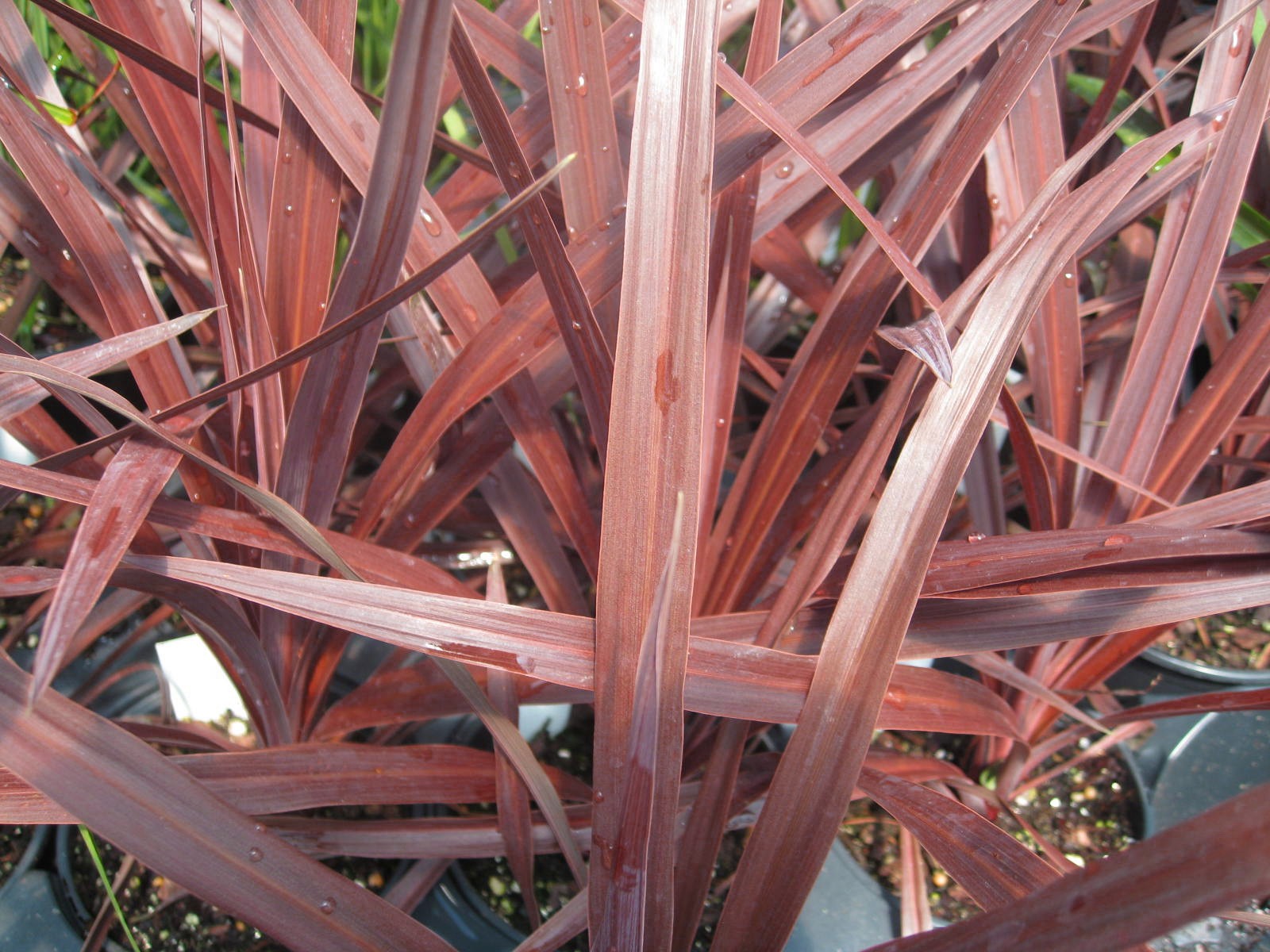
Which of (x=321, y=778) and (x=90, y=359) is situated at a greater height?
(x=90, y=359)

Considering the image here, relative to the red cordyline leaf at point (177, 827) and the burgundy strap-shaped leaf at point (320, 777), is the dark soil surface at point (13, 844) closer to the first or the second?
the burgundy strap-shaped leaf at point (320, 777)

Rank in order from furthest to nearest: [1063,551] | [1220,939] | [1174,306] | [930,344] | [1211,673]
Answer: [1211,673] → [1220,939] → [1174,306] → [1063,551] → [930,344]

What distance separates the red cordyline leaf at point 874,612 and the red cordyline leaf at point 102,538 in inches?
13.6

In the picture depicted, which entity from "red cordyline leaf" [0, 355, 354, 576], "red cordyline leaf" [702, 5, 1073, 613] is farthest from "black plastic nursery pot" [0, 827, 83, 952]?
"red cordyline leaf" [702, 5, 1073, 613]

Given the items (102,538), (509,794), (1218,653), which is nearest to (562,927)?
(509,794)

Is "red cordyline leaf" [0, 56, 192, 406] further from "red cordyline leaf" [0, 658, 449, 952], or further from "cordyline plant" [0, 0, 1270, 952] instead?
"red cordyline leaf" [0, 658, 449, 952]

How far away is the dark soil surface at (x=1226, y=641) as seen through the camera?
0.95 m

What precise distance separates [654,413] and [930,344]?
0.14 metres

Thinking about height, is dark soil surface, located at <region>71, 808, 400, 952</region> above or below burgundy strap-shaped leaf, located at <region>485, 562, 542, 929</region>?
below

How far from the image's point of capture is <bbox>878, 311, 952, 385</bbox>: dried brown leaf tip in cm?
39

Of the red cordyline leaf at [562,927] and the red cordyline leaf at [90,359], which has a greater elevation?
the red cordyline leaf at [90,359]

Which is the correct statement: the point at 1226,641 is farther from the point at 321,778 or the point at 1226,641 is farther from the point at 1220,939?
the point at 321,778

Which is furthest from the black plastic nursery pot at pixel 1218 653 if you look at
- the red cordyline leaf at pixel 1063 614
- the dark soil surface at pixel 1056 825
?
the red cordyline leaf at pixel 1063 614

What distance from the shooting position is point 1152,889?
0.99ft
